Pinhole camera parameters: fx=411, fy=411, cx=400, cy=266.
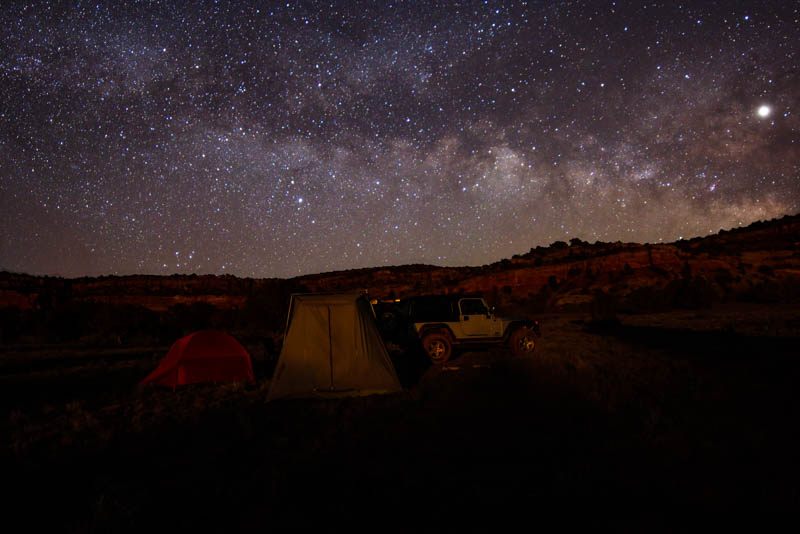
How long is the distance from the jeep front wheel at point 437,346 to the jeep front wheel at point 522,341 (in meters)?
2.09

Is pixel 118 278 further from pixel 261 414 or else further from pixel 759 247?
pixel 759 247

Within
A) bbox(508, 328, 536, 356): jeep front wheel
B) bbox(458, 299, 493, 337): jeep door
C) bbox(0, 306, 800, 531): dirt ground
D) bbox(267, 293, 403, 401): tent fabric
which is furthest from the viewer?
bbox(508, 328, 536, 356): jeep front wheel

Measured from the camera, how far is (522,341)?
13289 millimetres

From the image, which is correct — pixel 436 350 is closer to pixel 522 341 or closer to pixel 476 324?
pixel 476 324

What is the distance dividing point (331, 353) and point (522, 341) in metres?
7.33

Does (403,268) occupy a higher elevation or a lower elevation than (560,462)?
higher

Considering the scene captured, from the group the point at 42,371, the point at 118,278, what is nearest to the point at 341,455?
the point at 42,371

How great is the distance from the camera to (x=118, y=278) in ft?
232

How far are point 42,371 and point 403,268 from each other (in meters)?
64.7

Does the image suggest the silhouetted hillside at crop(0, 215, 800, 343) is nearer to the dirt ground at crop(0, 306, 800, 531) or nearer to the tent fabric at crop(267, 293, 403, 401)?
the tent fabric at crop(267, 293, 403, 401)

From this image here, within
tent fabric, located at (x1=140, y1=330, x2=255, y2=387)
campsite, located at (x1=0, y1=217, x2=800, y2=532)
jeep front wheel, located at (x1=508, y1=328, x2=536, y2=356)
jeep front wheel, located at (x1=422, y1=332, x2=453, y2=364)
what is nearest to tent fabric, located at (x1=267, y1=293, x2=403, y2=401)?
campsite, located at (x1=0, y1=217, x2=800, y2=532)

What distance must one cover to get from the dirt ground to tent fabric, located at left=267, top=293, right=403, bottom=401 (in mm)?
472

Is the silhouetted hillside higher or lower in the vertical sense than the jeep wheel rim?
higher

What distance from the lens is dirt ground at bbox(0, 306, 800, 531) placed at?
11.4ft
